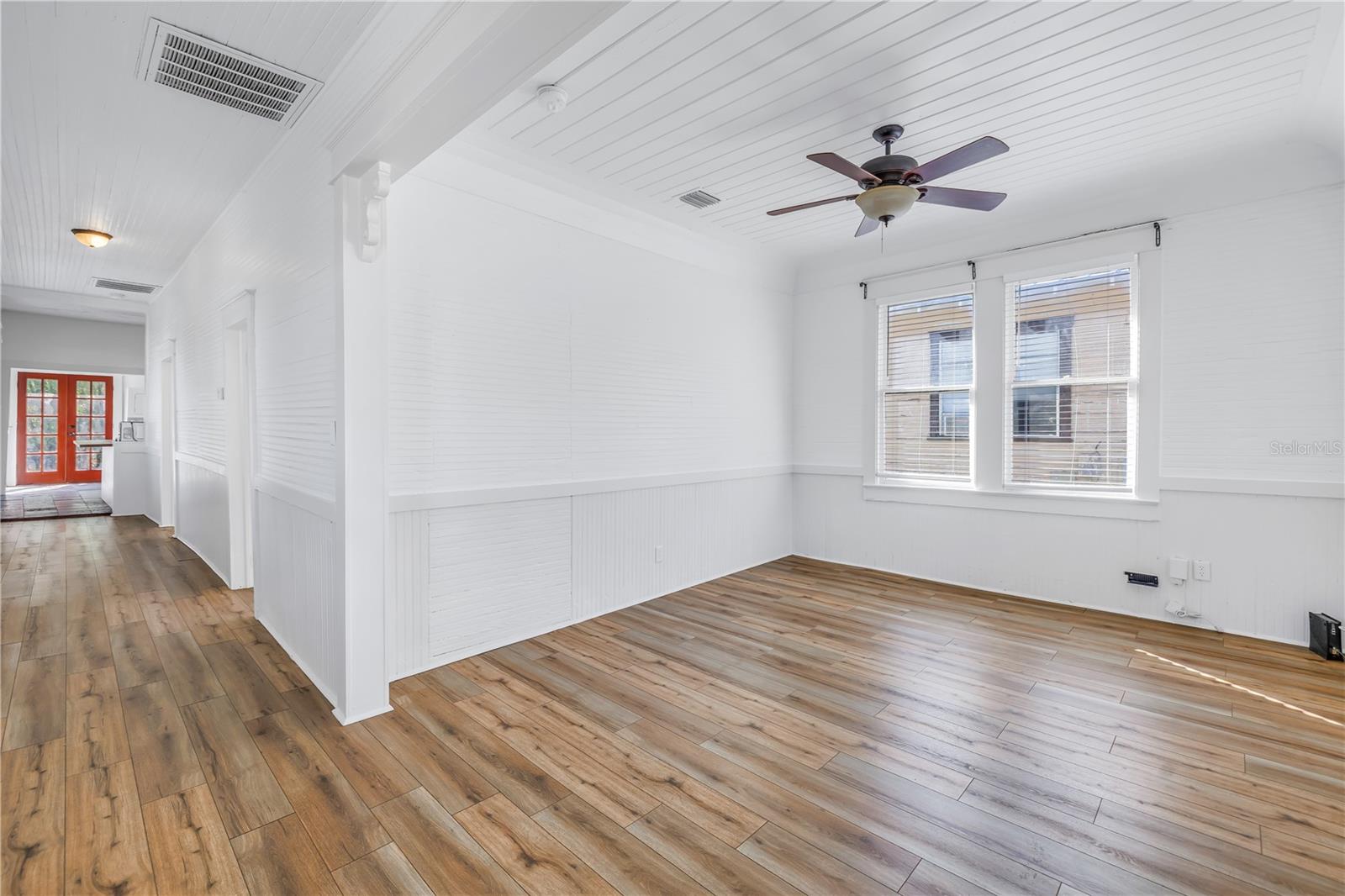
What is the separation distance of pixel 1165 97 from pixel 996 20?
133cm

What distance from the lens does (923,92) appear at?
2.87 metres

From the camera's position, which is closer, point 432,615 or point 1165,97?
point 1165,97

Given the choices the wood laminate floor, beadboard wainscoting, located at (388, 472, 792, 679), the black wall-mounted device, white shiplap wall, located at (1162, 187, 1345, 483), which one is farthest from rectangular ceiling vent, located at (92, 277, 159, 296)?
the black wall-mounted device

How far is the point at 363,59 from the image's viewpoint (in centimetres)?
242

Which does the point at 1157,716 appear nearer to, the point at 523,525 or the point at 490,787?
the point at 490,787

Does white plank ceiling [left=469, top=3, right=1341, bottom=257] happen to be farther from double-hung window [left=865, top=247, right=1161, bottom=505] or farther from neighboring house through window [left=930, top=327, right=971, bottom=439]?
neighboring house through window [left=930, top=327, right=971, bottom=439]

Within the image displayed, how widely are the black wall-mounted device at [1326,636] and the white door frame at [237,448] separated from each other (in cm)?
703

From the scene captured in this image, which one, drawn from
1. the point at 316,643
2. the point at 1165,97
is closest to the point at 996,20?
the point at 1165,97

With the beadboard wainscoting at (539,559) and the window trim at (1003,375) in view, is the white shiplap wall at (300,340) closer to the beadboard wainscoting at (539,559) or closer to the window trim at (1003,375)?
the beadboard wainscoting at (539,559)

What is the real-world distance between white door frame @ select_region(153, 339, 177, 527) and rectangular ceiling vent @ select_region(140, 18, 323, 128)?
478 centimetres

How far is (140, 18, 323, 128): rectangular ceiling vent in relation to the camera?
8.02ft

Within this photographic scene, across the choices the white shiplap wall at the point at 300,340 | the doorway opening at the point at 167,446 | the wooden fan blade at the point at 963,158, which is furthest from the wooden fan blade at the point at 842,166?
the doorway opening at the point at 167,446

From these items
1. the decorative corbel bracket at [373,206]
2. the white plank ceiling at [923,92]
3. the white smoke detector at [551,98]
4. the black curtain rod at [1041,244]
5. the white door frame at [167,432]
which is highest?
the white plank ceiling at [923,92]

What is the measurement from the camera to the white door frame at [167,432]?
21.6 ft
